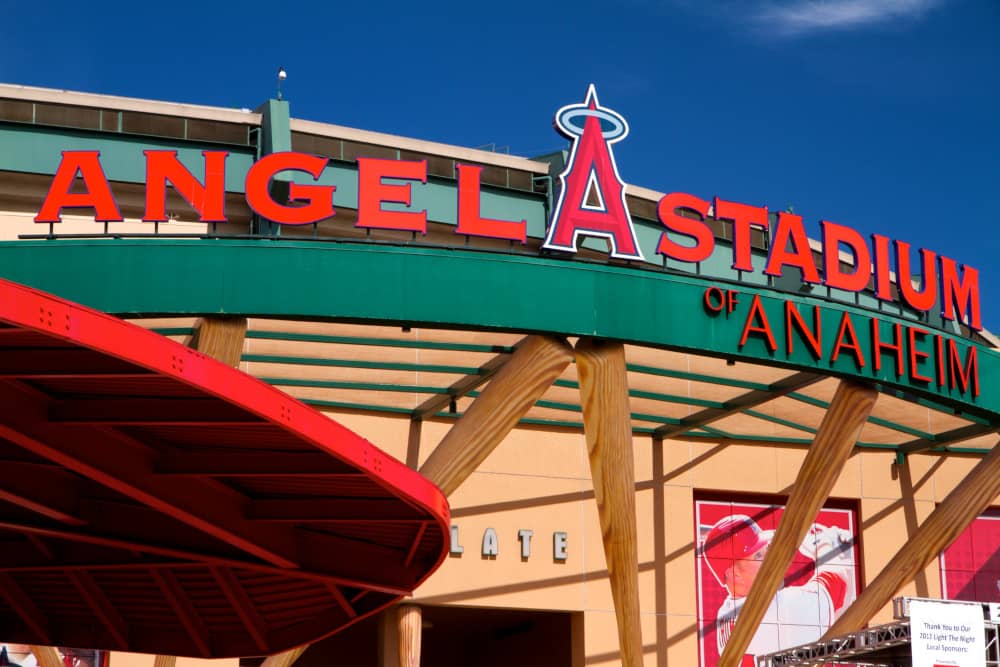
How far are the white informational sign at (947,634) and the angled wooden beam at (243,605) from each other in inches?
590

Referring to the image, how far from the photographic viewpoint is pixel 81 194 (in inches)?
1133

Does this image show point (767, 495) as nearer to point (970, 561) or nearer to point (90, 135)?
point (970, 561)

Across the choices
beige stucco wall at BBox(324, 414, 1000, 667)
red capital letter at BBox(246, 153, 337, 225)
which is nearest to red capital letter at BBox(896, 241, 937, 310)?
beige stucco wall at BBox(324, 414, 1000, 667)

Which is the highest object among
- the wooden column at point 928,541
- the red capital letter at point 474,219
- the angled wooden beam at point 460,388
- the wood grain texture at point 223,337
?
the red capital letter at point 474,219

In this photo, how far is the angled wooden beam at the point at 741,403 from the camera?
3669 cm

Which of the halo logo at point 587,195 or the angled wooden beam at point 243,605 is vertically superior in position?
the halo logo at point 587,195

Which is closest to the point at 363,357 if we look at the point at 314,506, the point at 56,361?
the point at 314,506

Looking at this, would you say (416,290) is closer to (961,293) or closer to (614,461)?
(614,461)

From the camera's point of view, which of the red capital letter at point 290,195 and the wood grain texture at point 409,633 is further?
the wood grain texture at point 409,633

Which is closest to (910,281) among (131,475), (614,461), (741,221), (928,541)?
(741,221)

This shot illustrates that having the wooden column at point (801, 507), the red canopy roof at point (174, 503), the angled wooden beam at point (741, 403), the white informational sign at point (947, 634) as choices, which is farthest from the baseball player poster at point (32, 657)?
the white informational sign at point (947, 634)

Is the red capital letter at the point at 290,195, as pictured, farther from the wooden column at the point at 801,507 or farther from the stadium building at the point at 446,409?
the wooden column at the point at 801,507

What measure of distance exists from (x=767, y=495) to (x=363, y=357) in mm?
13493

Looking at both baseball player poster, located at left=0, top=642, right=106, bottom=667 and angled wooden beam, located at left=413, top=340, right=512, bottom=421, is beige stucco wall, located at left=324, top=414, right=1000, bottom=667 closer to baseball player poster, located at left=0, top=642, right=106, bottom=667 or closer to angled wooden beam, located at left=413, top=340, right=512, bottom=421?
angled wooden beam, located at left=413, top=340, right=512, bottom=421
